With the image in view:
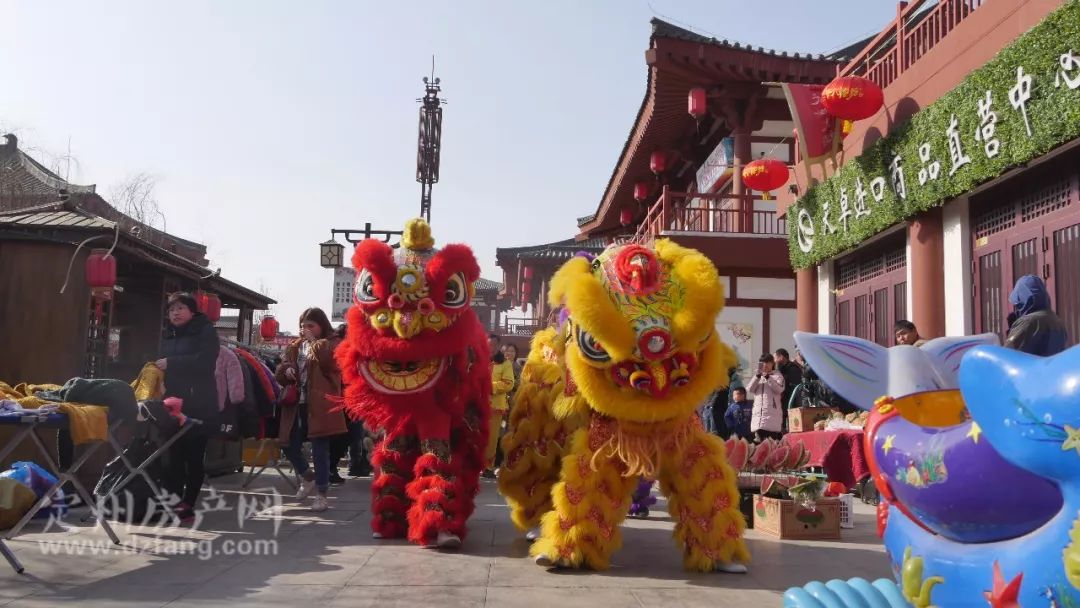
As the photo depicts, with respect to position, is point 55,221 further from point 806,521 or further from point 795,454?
point 806,521

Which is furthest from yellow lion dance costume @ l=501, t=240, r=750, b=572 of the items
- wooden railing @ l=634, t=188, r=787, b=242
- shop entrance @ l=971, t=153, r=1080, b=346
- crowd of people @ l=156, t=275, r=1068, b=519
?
wooden railing @ l=634, t=188, r=787, b=242

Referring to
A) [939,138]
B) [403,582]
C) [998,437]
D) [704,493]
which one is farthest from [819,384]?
[998,437]

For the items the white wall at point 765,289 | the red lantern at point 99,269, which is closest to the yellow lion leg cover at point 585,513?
the red lantern at point 99,269

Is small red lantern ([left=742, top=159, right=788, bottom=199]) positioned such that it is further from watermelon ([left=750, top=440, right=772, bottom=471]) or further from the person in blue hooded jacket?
the person in blue hooded jacket

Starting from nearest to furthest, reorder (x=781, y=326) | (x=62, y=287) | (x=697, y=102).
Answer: (x=62, y=287)
(x=697, y=102)
(x=781, y=326)

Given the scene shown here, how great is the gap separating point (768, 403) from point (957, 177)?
266 centimetres

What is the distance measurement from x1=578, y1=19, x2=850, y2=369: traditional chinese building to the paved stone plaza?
7515 millimetres

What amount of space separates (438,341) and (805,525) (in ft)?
8.24

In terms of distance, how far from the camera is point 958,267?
7863 mm

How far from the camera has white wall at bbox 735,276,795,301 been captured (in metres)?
13.8

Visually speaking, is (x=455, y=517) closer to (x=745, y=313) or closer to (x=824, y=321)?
(x=824, y=321)

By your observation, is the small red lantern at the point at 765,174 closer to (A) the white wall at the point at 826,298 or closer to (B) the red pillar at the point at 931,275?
(A) the white wall at the point at 826,298

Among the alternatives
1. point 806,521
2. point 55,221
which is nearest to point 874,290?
point 806,521

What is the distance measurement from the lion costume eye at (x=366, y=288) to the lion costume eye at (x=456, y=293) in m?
0.39
